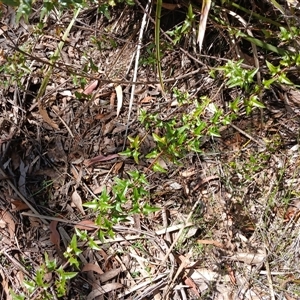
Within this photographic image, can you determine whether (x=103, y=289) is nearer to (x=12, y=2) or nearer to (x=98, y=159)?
(x=98, y=159)

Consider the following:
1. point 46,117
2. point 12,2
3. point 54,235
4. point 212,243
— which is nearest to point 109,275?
point 54,235

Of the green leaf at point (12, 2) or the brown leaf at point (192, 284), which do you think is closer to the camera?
the green leaf at point (12, 2)

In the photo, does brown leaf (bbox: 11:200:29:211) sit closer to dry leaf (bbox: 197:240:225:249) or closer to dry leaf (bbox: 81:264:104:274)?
dry leaf (bbox: 81:264:104:274)

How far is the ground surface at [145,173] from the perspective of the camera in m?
1.84

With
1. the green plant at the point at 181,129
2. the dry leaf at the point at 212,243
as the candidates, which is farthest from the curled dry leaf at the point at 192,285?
the green plant at the point at 181,129

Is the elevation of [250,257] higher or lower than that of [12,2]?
lower

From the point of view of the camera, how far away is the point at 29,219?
1.92 metres

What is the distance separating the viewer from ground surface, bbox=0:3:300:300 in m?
1.84

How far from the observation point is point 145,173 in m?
1.94

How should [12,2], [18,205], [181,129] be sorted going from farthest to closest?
[18,205] → [181,129] → [12,2]

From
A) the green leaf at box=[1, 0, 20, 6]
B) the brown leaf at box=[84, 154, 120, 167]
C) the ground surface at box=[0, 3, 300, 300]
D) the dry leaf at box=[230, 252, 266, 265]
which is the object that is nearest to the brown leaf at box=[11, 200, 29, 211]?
the ground surface at box=[0, 3, 300, 300]

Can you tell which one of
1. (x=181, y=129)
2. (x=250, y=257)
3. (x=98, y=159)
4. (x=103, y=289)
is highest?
(x=181, y=129)

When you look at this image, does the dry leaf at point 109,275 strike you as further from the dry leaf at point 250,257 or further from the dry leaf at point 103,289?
the dry leaf at point 250,257

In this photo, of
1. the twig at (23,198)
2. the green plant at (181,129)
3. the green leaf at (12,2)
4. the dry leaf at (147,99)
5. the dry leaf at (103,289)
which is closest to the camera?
the green leaf at (12,2)
